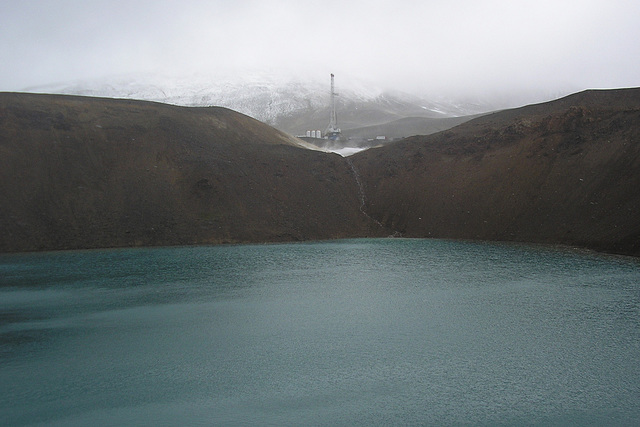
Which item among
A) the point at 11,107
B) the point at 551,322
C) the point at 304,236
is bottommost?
the point at 304,236

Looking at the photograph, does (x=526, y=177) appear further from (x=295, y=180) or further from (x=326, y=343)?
(x=326, y=343)

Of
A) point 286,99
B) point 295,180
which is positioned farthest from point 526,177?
point 286,99

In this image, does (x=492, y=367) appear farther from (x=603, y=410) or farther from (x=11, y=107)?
(x=11, y=107)

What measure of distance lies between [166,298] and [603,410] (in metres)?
17.5

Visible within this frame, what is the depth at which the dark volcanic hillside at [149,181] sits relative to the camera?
3897cm

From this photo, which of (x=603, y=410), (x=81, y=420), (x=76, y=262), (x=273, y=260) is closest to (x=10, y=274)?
(x=76, y=262)

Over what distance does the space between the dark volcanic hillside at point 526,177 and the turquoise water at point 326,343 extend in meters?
5.39

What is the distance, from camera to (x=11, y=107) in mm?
45562

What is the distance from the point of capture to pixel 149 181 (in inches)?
1699

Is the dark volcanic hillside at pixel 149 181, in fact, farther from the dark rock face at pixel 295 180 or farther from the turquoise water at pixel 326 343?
the turquoise water at pixel 326 343

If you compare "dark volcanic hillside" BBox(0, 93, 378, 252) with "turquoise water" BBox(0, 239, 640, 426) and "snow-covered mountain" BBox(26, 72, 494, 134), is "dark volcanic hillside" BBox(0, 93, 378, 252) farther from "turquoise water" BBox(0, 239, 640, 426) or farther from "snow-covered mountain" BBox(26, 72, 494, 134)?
"snow-covered mountain" BBox(26, 72, 494, 134)

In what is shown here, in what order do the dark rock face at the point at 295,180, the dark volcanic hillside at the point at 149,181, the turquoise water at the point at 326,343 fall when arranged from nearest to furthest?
1. the turquoise water at the point at 326,343
2. the dark rock face at the point at 295,180
3. the dark volcanic hillside at the point at 149,181

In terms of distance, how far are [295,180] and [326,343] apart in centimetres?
3209

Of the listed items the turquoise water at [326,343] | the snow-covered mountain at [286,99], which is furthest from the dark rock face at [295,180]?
the snow-covered mountain at [286,99]
